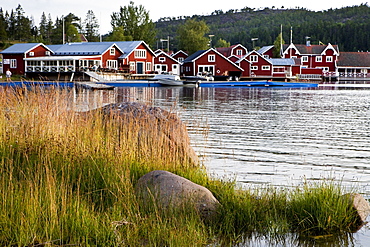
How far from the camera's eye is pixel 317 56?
9138cm

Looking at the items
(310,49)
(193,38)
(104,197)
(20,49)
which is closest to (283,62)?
(310,49)

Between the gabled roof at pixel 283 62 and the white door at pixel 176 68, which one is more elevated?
the gabled roof at pixel 283 62

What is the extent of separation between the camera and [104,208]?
225 inches

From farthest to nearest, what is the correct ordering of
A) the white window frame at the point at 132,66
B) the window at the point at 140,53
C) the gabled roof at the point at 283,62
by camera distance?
the gabled roof at the point at 283,62, the window at the point at 140,53, the white window frame at the point at 132,66

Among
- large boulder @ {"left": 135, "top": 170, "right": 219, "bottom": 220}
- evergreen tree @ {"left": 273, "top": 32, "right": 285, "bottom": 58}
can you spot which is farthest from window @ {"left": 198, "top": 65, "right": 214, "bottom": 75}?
large boulder @ {"left": 135, "top": 170, "right": 219, "bottom": 220}

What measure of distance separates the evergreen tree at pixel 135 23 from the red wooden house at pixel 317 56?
25.2m

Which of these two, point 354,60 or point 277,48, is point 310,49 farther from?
point 354,60

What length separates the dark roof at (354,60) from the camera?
93.1 m

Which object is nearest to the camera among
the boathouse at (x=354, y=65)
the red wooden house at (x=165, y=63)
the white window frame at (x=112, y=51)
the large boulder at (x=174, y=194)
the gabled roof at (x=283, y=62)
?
the large boulder at (x=174, y=194)

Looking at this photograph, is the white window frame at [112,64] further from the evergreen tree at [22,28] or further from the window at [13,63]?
the evergreen tree at [22,28]

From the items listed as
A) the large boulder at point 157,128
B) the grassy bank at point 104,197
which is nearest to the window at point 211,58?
the large boulder at point 157,128

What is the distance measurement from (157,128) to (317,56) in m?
87.0

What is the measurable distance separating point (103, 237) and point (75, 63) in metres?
57.5

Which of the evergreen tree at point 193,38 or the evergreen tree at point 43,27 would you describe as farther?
the evergreen tree at point 43,27
